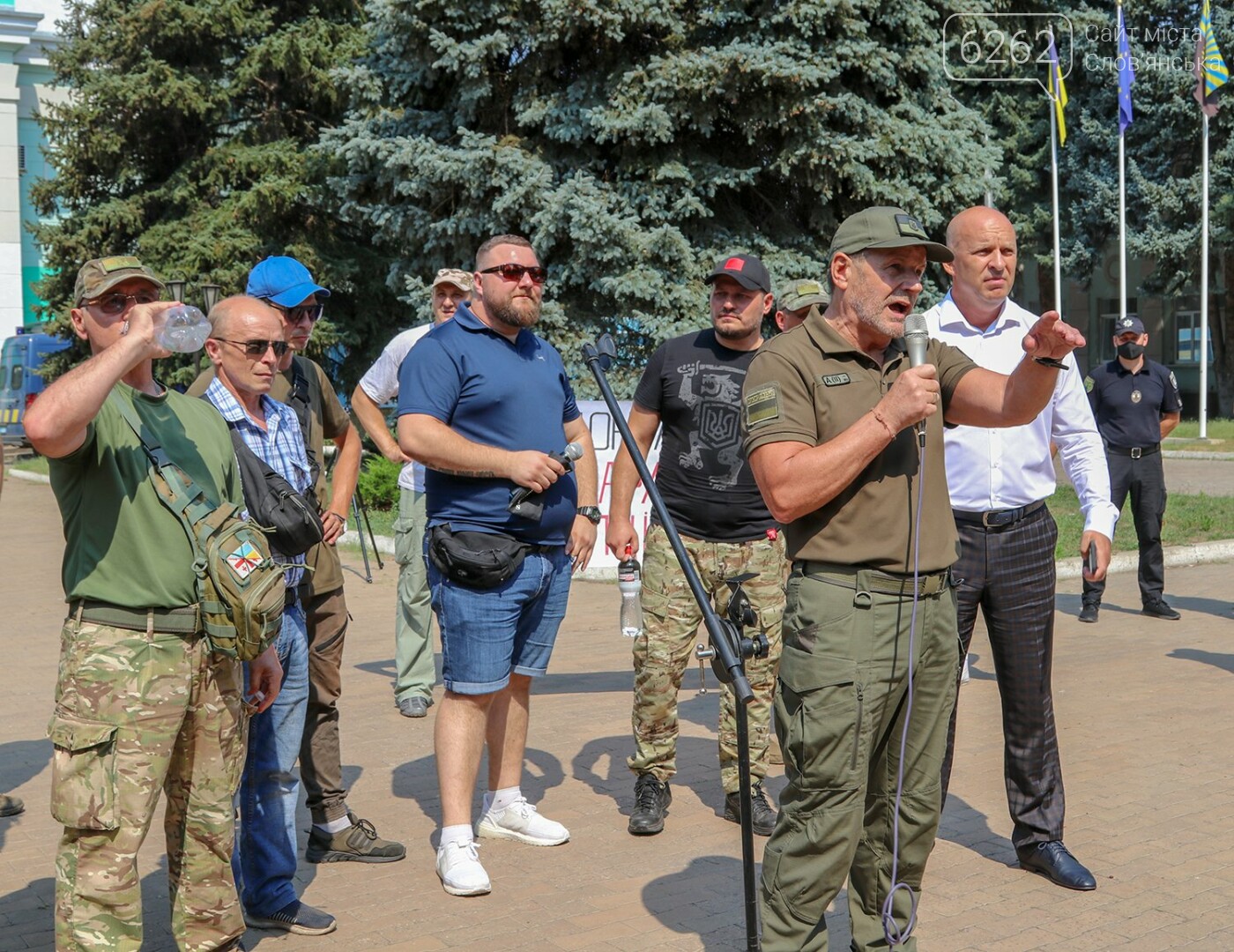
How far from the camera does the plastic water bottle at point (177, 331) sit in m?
3.18

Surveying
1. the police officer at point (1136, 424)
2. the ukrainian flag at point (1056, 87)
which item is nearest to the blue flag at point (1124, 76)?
the ukrainian flag at point (1056, 87)

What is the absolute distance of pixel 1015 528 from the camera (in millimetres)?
4875

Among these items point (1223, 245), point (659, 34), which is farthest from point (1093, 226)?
point (659, 34)

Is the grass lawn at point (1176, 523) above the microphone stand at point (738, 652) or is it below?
below

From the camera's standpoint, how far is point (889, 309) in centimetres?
360

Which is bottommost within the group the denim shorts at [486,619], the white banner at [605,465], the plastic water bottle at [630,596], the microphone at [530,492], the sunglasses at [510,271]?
the white banner at [605,465]

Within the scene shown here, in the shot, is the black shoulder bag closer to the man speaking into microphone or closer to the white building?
the man speaking into microphone

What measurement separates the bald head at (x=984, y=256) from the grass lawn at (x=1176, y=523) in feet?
26.1

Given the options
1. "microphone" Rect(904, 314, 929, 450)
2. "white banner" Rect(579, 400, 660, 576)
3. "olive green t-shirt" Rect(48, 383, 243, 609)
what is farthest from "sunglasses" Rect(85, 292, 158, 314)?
"white banner" Rect(579, 400, 660, 576)

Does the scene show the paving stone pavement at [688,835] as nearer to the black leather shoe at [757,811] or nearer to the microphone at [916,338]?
the black leather shoe at [757,811]

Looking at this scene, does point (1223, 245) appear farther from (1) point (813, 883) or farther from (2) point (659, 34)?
(1) point (813, 883)

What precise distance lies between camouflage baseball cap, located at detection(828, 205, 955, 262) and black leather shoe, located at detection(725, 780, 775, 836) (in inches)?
107

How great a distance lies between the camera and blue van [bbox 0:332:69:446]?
3075 centimetres

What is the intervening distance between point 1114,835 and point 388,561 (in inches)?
366
